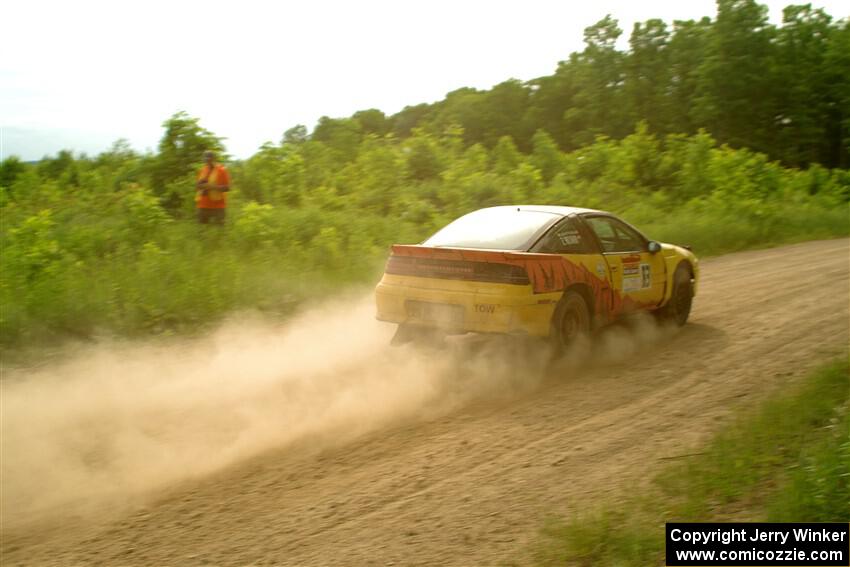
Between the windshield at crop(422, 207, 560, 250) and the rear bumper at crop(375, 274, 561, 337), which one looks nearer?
the rear bumper at crop(375, 274, 561, 337)

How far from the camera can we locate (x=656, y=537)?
4.31 m

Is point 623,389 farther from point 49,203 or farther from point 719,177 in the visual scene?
point 719,177

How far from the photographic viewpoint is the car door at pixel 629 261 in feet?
28.7

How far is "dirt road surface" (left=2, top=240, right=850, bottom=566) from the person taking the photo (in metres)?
4.49

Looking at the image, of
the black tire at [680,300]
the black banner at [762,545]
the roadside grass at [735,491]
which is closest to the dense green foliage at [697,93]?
the black tire at [680,300]

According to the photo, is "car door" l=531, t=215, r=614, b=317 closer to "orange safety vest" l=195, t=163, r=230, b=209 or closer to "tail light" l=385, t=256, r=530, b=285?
"tail light" l=385, t=256, r=530, b=285

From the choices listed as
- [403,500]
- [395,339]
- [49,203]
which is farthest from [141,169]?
[403,500]

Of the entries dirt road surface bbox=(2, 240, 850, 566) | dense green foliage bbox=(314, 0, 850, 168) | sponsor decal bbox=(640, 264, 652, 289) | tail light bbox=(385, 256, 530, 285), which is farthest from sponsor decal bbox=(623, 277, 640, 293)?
Answer: dense green foliage bbox=(314, 0, 850, 168)

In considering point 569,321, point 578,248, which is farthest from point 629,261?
point 569,321

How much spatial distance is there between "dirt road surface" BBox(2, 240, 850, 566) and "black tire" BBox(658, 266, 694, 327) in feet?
3.17

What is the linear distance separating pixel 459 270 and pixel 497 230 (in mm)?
745

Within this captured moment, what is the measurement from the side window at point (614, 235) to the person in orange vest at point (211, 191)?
284 inches

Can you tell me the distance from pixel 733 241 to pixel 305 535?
54.0 ft

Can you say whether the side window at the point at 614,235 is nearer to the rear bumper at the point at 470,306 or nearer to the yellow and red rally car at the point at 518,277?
the yellow and red rally car at the point at 518,277
